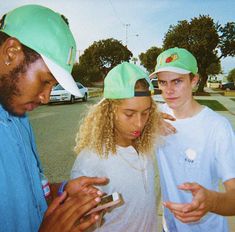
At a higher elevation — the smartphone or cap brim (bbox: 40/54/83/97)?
cap brim (bbox: 40/54/83/97)

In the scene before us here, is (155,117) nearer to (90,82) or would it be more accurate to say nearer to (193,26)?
(193,26)

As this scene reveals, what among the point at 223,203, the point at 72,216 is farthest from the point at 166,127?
the point at 72,216

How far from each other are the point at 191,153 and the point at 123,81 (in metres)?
0.78

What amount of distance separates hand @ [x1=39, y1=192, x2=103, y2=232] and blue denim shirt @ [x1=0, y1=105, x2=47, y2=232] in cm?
13

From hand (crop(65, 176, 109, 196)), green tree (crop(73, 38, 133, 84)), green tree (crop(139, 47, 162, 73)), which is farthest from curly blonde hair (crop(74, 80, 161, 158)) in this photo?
green tree (crop(139, 47, 162, 73))

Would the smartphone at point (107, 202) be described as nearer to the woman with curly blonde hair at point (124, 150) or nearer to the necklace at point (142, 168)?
the woman with curly blonde hair at point (124, 150)

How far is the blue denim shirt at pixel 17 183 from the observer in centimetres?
154

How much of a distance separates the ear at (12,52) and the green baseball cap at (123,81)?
0.76 metres

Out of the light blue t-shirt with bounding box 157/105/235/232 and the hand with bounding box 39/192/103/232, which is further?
the light blue t-shirt with bounding box 157/105/235/232

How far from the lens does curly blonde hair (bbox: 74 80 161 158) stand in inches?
88.8

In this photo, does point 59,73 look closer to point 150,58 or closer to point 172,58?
point 172,58

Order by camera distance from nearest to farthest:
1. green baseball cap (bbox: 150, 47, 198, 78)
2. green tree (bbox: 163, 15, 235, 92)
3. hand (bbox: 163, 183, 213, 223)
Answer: hand (bbox: 163, 183, 213, 223) < green baseball cap (bbox: 150, 47, 198, 78) < green tree (bbox: 163, 15, 235, 92)

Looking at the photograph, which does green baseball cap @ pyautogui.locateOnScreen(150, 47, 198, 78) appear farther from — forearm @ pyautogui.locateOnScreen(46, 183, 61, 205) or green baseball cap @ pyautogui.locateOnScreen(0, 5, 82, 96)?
forearm @ pyautogui.locateOnScreen(46, 183, 61, 205)

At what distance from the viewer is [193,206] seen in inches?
60.9
